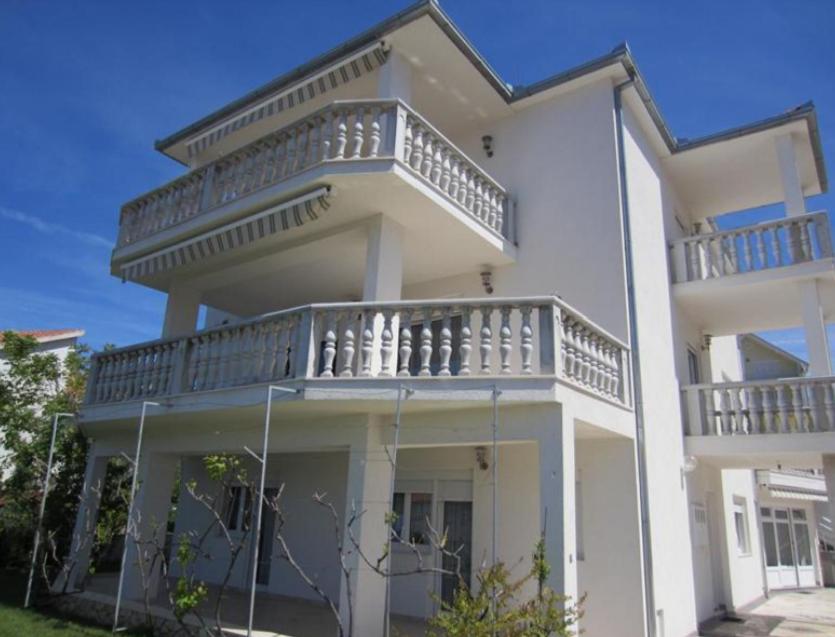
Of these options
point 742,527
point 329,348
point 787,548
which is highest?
point 329,348

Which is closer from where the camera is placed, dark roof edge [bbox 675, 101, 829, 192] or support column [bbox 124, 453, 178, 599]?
support column [bbox 124, 453, 178, 599]

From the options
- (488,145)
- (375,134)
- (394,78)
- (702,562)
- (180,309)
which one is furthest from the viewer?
(180,309)

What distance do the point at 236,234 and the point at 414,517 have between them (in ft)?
24.5

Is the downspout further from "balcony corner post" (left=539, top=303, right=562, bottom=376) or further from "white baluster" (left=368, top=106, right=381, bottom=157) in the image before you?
"white baluster" (left=368, top=106, right=381, bottom=157)

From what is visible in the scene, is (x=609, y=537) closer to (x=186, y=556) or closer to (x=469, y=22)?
(x=186, y=556)

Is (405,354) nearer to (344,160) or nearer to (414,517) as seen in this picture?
(344,160)

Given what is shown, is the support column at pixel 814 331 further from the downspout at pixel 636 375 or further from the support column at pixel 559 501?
the support column at pixel 559 501

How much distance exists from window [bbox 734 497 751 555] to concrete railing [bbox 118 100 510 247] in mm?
12759

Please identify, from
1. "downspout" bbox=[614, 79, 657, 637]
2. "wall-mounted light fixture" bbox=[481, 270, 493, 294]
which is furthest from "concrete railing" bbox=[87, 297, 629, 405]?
"wall-mounted light fixture" bbox=[481, 270, 493, 294]

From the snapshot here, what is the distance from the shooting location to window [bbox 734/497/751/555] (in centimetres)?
1973

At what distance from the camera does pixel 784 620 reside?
1673 centimetres

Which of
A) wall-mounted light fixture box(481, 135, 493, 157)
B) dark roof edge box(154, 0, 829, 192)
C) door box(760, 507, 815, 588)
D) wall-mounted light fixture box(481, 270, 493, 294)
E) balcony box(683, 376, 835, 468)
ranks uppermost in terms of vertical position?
dark roof edge box(154, 0, 829, 192)

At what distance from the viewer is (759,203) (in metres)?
19.3

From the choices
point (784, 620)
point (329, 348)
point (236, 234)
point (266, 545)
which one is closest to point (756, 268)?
point (784, 620)
